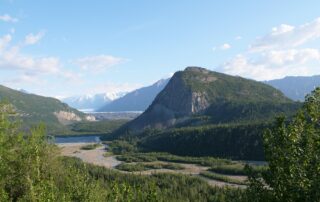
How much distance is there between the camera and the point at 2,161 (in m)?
34.7

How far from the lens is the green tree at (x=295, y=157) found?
15898mm

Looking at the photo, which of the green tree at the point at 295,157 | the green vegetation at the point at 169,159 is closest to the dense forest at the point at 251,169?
the green tree at the point at 295,157

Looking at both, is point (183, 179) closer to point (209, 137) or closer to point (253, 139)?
point (253, 139)

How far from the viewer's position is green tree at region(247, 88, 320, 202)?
15.9m

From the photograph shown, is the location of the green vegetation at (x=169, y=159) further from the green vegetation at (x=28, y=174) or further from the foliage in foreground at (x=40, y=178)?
the green vegetation at (x=28, y=174)

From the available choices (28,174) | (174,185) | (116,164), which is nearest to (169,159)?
(116,164)

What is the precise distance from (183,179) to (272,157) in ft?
328

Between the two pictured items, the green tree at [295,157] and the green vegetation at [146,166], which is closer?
the green tree at [295,157]

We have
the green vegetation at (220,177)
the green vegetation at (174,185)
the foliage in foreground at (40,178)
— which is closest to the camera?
the foliage in foreground at (40,178)

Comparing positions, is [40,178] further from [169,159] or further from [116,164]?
[169,159]

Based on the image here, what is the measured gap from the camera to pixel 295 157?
654 inches

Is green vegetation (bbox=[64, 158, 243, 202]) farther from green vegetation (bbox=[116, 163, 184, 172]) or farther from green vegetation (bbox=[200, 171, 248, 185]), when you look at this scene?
green vegetation (bbox=[116, 163, 184, 172])

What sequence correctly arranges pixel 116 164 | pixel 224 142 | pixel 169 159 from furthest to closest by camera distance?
pixel 224 142, pixel 169 159, pixel 116 164

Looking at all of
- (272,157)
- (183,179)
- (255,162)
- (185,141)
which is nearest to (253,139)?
(255,162)
